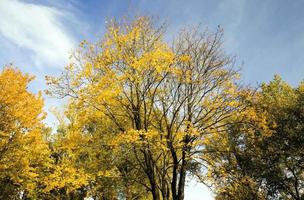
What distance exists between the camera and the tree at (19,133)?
2086 centimetres

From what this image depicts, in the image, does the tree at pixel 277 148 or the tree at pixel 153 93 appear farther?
the tree at pixel 277 148

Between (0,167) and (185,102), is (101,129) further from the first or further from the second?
(0,167)

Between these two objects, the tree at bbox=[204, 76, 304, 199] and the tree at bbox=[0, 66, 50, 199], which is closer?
the tree at bbox=[0, 66, 50, 199]

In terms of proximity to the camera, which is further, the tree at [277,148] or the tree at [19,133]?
the tree at [277,148]

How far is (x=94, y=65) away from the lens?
15500mm

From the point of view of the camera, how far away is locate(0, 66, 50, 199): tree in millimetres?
20859

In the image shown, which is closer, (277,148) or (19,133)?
(19,133)

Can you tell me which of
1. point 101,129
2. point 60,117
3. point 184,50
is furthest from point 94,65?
point 60,117

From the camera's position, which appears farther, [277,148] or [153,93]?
[277,148]

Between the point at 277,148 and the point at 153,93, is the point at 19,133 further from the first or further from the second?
the point at 277,148

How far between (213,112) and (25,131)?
45.2 feet

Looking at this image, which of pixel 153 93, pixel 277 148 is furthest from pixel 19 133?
pixel 277 148

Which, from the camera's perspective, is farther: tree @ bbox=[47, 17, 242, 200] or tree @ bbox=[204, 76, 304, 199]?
tree @ bbox=[204, 76, 304, 199]

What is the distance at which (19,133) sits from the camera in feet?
71.2
